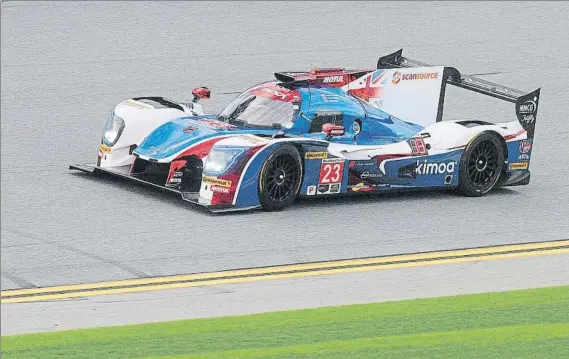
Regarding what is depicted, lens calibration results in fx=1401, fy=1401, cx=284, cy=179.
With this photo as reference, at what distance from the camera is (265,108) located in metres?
14.6

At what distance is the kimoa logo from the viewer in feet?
48.1

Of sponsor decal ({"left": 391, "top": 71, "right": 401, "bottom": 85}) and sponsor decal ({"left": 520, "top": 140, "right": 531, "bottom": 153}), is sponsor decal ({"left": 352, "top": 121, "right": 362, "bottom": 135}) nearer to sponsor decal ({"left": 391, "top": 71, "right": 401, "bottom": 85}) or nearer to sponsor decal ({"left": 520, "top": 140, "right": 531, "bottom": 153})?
sponsor decal ({"left": 391, "top": 71, "right": 401, "bottom": 85})

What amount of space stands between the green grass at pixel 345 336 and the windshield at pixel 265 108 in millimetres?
4207

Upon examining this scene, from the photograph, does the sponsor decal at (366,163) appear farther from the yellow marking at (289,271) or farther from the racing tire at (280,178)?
the yellow marking at (289,271)

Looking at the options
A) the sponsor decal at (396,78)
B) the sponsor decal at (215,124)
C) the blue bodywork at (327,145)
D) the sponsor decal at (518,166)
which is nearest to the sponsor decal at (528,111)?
the blue bodywork at (327,145)

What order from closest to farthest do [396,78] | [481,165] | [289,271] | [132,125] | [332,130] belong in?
1. [289,271]
2. [332,130]
3. [132,125]
4. [481,165]
5. [396,78]

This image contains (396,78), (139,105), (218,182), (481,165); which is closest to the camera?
(218,182)

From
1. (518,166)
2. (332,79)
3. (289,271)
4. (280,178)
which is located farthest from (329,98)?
(289,271)

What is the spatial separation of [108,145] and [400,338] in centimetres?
605

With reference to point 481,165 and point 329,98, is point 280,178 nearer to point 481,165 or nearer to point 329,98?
point 329,98

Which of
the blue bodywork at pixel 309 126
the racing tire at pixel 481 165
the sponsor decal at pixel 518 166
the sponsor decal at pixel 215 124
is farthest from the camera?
the sponsor decal at pixel 518 166

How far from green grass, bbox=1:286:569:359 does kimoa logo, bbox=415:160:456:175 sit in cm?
421

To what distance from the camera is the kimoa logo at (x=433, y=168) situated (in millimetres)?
14656

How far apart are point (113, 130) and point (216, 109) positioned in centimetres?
417
